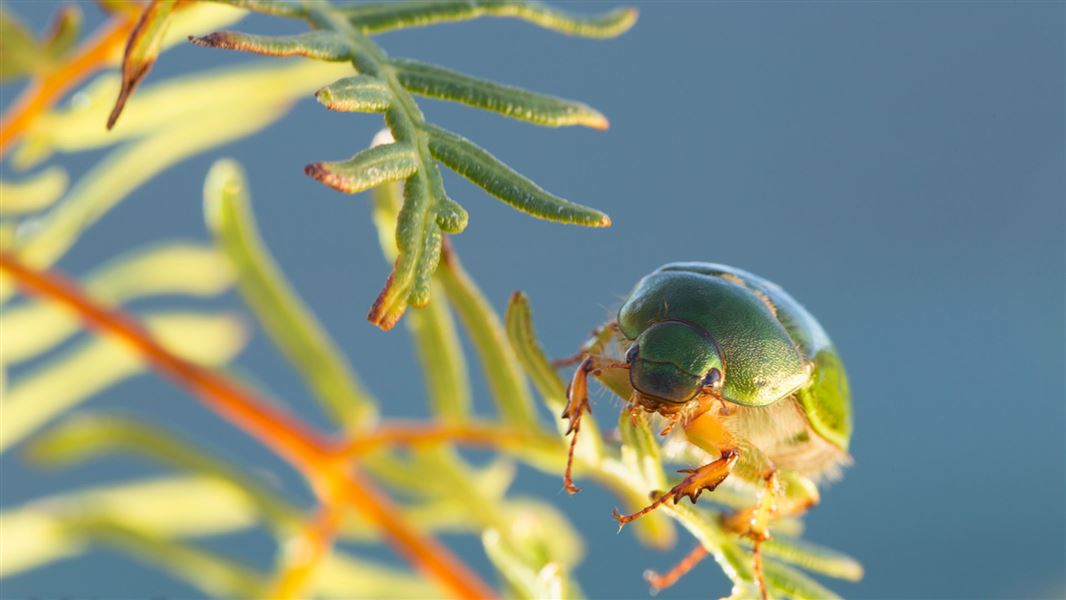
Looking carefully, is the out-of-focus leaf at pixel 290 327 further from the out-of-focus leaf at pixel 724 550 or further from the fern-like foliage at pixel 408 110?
the out-of-focus leaf at pixel 724 550

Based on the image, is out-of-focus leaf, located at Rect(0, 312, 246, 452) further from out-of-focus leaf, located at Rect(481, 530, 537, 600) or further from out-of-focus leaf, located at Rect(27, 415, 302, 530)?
out-of-focus leaf, located at Rect(481, 530, 537, 600)

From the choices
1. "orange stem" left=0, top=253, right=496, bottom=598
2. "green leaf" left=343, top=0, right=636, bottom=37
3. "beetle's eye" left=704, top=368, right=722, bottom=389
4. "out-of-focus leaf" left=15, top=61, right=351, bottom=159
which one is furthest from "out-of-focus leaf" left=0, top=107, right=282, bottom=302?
"beetle's eye" left=704, top=368, right=722, bottom=389

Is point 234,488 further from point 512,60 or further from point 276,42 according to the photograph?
point 512,60

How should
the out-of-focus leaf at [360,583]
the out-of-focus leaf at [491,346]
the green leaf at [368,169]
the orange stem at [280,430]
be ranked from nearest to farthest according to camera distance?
the green leaf at [368,169], the out-of-focus leaf at [491,346], the orange stem at [280,430], the out-of-focus leaf at [360,583]

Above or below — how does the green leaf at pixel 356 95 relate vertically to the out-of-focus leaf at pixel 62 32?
below

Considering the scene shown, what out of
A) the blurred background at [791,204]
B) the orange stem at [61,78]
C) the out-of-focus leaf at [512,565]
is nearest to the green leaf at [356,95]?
the out-of-focus leaf at [512,565]
